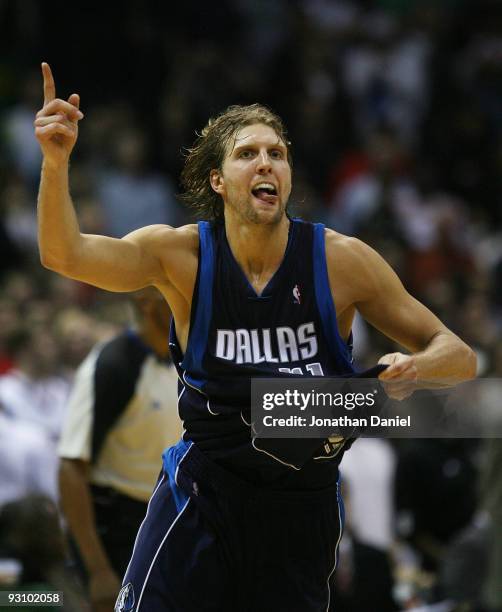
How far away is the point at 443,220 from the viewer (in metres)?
13.5

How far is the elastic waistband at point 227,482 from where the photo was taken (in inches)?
179

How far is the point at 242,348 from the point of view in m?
4.57

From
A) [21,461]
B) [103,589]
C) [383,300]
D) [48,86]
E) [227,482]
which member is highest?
[48,86]


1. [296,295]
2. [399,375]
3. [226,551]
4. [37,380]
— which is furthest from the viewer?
[37,380]

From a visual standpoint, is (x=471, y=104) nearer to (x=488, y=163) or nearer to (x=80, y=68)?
(x=488, y=163)

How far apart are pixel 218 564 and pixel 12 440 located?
3.71m

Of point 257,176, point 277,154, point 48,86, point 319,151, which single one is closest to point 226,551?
point 257,176

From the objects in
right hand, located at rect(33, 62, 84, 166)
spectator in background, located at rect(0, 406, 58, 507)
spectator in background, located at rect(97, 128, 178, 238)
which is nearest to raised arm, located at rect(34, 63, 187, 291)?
right hand, located at rect(33, 62, 84, 166)

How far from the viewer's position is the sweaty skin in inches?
179

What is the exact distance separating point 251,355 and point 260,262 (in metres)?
0.43

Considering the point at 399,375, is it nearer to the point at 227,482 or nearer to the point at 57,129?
the point at 227,482

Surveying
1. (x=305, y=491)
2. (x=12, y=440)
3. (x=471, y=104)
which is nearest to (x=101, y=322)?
(x=12, y=440)

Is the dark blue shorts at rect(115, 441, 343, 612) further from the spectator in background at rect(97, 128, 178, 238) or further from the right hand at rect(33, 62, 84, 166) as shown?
the spectator in background at rect(97, 128, 178, 238)

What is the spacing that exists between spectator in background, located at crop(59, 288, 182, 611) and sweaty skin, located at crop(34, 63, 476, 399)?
142 centimetres
